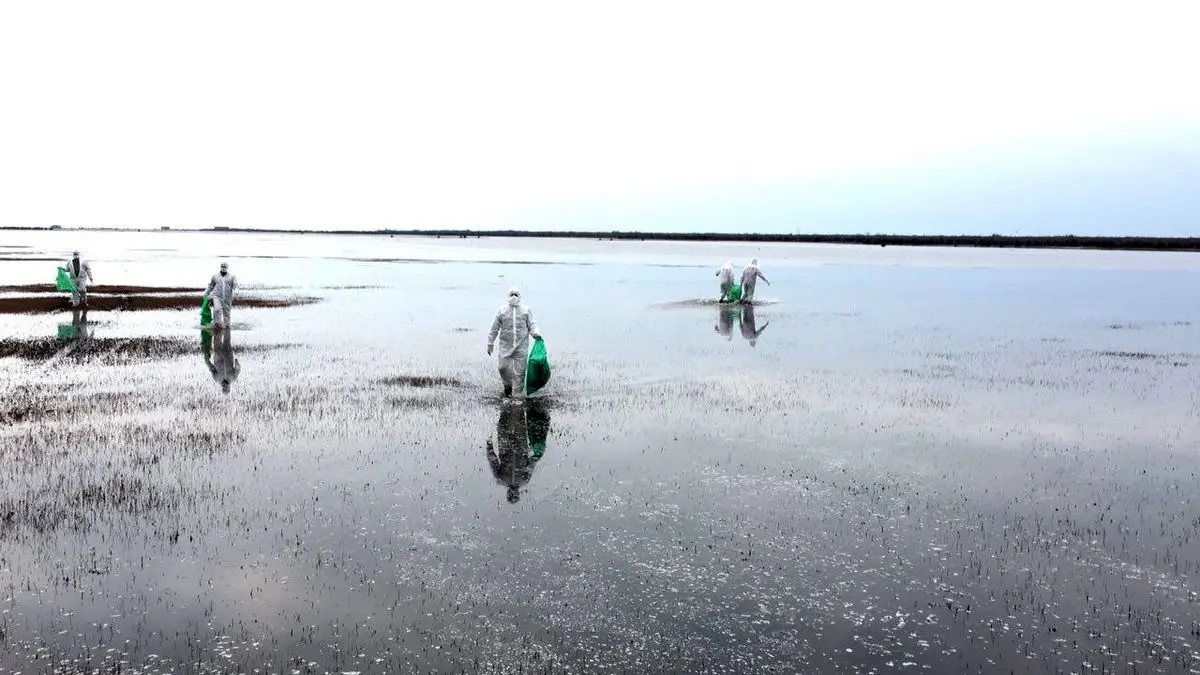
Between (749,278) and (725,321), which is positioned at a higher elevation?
(749,278)

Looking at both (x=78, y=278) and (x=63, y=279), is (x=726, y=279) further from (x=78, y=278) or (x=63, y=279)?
(x=63, y=279)

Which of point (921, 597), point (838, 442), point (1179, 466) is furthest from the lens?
point (838, 442)

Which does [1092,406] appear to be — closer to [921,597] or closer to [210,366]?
[921,597]

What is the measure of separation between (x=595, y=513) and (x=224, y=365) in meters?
14.3

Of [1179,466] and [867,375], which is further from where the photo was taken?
[867,375]

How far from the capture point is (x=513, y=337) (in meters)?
18.2

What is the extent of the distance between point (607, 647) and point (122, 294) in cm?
4341

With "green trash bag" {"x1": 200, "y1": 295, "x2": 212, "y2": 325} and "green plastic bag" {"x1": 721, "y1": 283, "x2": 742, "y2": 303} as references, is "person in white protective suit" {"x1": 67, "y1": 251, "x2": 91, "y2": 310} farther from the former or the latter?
"green plastic bag" {"x1": 721, "y1": 283, "x2": 742, "y2": 303}

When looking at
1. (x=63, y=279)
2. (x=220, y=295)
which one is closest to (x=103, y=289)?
(x=63, y=279)

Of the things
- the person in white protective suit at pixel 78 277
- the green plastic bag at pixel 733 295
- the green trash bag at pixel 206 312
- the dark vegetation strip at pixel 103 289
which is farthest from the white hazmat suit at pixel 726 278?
the dark vegetation strip at pixel 103 289

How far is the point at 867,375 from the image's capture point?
73.5 feet

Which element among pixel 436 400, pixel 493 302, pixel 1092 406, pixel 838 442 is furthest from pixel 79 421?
pixel 493 302

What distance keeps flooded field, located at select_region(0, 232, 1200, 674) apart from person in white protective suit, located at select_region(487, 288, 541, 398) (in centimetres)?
74

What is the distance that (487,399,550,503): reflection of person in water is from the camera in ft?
41.7
